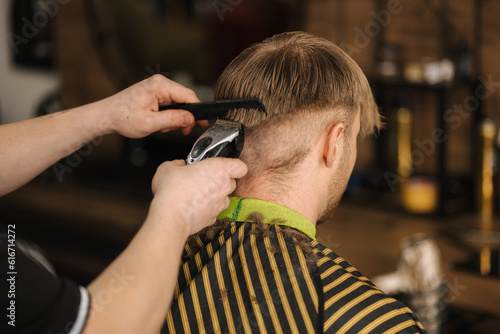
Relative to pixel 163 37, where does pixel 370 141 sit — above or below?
below

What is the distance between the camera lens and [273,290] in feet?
3.81

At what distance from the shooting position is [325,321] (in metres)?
1.11

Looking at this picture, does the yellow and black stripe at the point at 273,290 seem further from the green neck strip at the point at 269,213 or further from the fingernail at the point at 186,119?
the fingernail at the point at 186,119

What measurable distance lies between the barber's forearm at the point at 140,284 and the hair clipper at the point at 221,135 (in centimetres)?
22

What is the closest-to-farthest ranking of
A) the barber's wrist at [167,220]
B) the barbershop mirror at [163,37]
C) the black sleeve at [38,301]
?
the black sleeve at [38,301], the barber's wrist at [167,220], the barbershop mirror at [163,37]

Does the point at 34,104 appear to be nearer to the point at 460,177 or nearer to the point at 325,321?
the point at 460,177

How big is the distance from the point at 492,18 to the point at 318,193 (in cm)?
191

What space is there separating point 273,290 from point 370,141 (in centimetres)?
231

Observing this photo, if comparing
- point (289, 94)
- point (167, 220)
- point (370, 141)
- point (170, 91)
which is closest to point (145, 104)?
point (170, 91)

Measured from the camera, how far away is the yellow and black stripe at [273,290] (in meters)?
1.12

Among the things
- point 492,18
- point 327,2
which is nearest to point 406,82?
point 492,18

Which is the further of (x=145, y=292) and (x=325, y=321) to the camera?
(x=325, y=321)

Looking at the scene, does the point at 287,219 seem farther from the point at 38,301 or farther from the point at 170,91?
the point at 38,301

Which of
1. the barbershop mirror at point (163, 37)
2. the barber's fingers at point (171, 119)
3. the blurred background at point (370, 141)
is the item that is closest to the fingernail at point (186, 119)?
the barber's fingers at point (171, 119)
